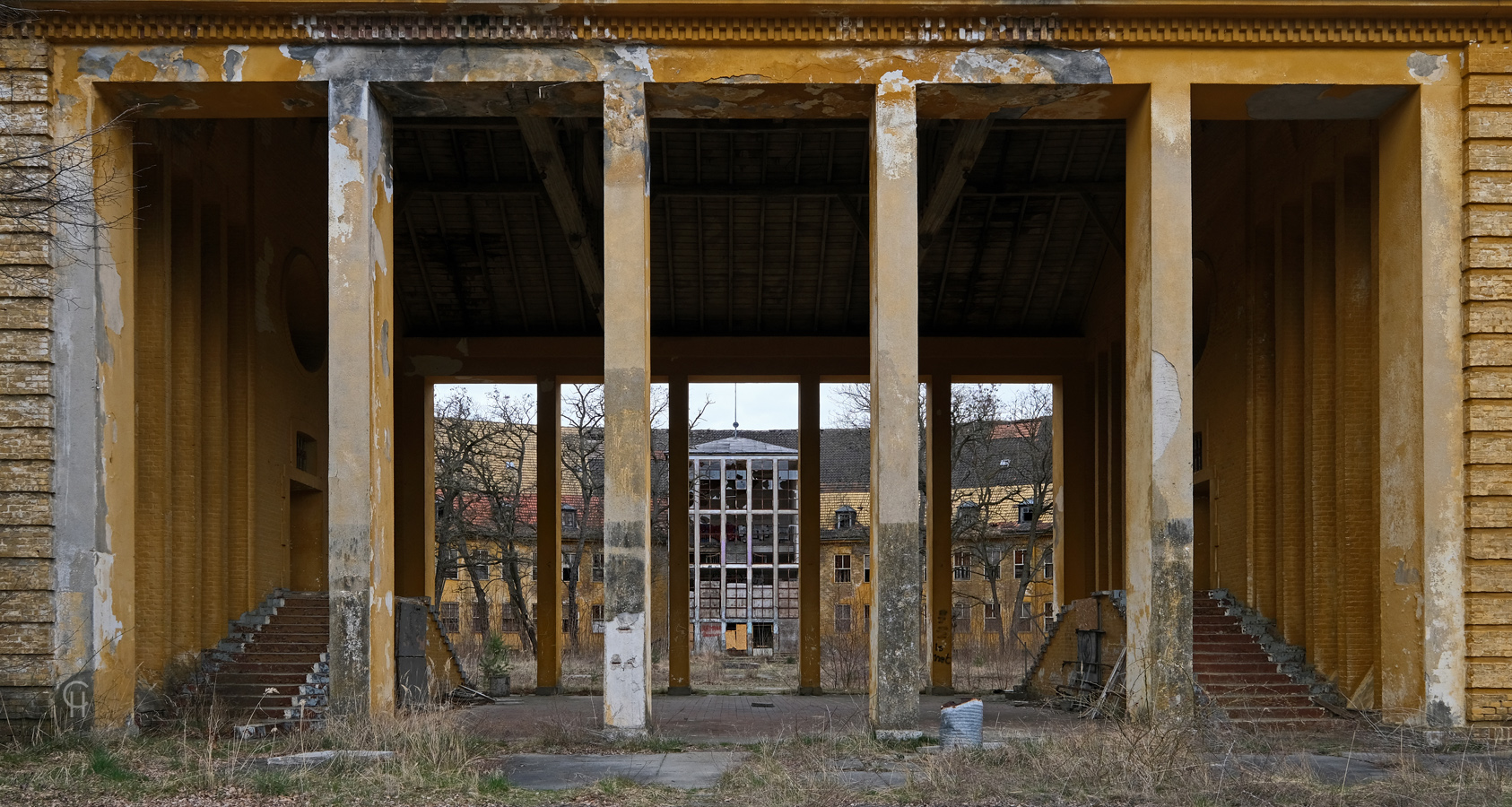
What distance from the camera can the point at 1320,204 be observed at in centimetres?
1775

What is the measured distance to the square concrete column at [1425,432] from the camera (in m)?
13.7

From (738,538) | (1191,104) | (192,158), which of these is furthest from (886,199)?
(738,538)

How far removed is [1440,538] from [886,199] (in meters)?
6.29

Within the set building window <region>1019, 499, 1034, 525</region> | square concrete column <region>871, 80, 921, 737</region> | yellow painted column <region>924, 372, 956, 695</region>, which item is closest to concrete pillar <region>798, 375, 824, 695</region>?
yellow painted column <region>924, 372, 956, 695</region>

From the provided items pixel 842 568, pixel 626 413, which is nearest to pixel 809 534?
pixel 626 413

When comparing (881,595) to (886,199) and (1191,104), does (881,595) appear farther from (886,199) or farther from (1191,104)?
(1191,104)

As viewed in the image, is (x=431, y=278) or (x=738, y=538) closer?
(x=431, y=278)

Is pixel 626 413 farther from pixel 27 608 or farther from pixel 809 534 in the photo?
pixel 809 534

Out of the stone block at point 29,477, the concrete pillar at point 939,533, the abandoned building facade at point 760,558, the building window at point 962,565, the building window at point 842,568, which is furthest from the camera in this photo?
the building window at point 842,568

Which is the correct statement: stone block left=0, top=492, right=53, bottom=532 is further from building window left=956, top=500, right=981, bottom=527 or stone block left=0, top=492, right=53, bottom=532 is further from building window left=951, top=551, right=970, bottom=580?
building window left=951, top=551, right=970, bottom=580

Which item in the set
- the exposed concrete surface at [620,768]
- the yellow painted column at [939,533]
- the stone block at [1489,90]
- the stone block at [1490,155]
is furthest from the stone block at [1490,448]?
the yellow painted column at [939,533]

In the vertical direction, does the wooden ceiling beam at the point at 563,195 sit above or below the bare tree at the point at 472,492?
above

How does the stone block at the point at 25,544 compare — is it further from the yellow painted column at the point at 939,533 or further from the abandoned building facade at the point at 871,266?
the yellow painted column at the point at 939,533

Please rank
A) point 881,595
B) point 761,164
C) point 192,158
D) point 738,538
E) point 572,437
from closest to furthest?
1. point 881,595
2. point 192,158
3. point 761,164
4. point 572,437
5. point 738,538
